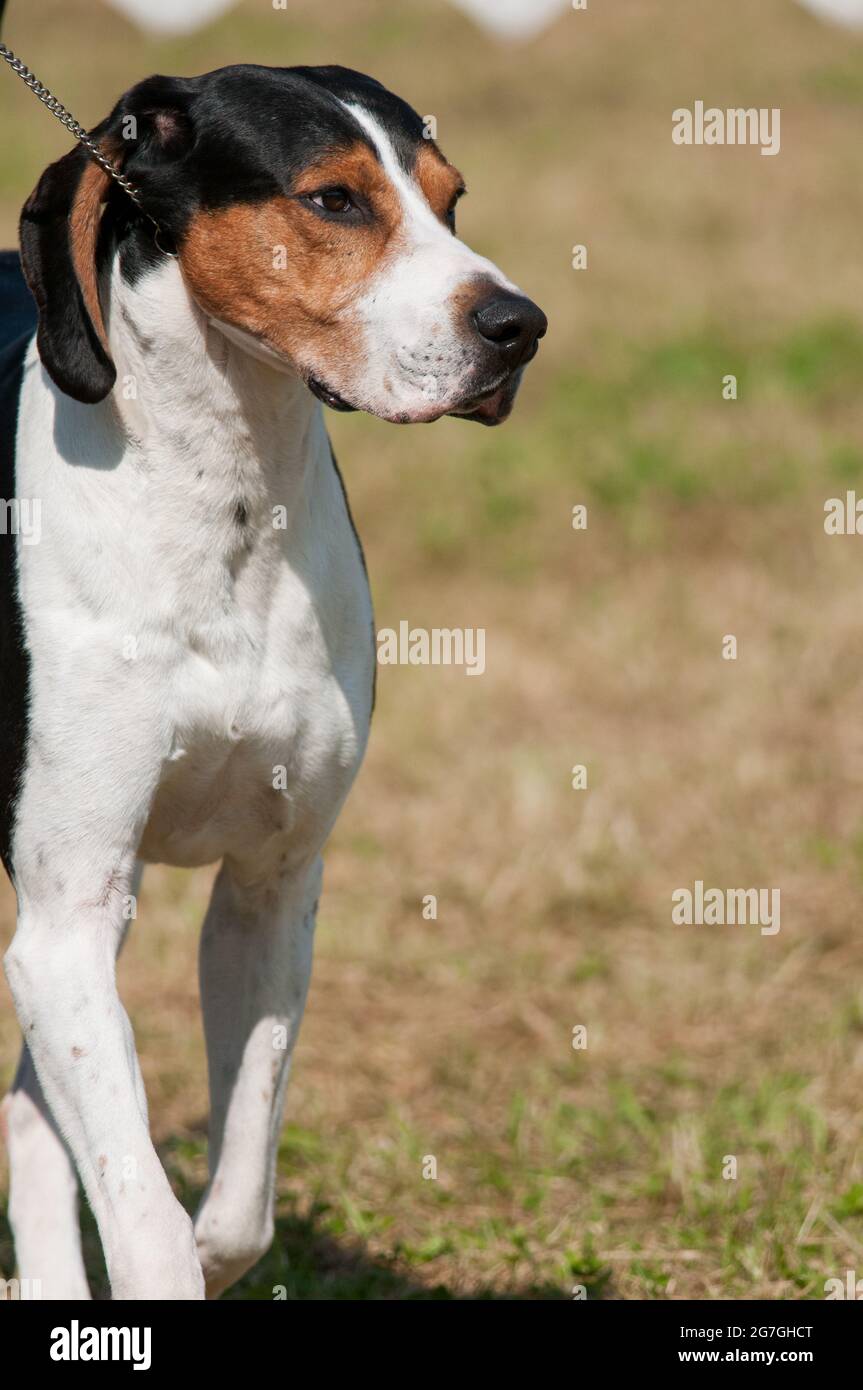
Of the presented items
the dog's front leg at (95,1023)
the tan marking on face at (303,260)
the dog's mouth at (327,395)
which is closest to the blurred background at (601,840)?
the dog's front leg at (95,1023)

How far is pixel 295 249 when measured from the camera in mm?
3275

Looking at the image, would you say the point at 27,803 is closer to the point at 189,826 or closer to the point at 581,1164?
the point at 189,826

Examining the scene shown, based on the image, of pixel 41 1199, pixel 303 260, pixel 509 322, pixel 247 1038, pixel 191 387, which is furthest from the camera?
pixel 41 1199

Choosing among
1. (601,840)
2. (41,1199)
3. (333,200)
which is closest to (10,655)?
(333,200)

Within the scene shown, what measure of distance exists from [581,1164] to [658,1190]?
278mm

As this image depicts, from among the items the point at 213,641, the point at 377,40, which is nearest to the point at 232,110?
the point at 213,641

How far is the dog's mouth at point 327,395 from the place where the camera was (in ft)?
10.7

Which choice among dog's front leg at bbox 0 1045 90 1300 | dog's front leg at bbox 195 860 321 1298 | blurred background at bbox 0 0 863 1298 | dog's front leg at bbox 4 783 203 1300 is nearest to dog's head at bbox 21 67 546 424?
dog's front leg at bbox 4 783 203 1300

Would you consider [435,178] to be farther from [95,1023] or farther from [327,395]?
[95,1023]

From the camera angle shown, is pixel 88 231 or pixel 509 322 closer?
pixel 509 322

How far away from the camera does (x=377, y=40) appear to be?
20.5 m

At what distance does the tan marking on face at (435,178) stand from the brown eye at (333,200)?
6.3 inches

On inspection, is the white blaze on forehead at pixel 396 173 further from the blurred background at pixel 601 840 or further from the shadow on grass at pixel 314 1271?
the blurred background at pixel 601 840

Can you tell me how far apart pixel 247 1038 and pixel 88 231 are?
1638 millimetres
